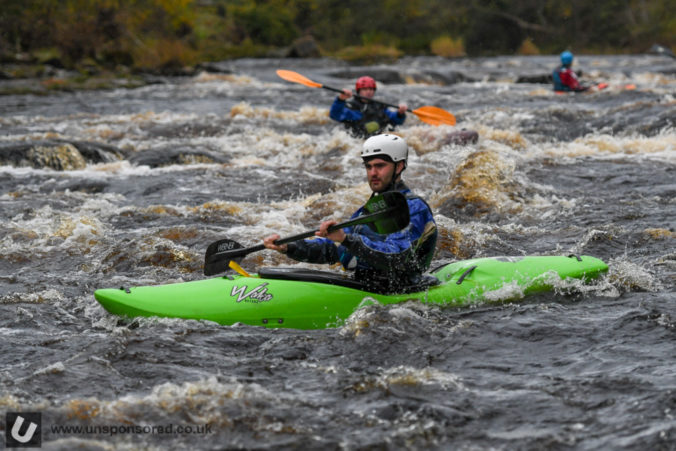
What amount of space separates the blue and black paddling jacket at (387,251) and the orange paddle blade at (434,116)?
487 cm

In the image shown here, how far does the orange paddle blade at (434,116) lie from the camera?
9.48 m

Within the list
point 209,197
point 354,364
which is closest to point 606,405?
point 354,364

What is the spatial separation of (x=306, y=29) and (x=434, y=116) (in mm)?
40264

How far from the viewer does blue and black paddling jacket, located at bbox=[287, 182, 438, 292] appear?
14.7 ft

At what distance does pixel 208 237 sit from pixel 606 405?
422 centimetres

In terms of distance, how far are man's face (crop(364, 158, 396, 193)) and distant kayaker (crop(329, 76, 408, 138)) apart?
553 centimetres

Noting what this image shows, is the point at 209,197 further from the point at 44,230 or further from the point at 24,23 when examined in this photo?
the point at 24,23

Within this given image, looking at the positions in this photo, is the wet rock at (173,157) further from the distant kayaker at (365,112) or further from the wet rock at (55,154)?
the distant kayaker at (365,112)

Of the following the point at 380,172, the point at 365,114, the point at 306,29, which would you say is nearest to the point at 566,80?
the point at 365,114

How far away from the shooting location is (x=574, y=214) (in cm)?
759

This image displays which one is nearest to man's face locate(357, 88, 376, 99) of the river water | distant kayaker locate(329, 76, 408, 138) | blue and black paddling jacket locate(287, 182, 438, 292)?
distant kayaker locate(329, 76, 408, 138)

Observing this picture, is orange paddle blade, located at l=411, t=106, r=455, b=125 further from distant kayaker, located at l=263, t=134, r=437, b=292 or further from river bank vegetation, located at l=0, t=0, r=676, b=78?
river bank vegetation, located at l=0, t=0, r=676, b=78

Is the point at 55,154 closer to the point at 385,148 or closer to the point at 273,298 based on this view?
the point at 273,298

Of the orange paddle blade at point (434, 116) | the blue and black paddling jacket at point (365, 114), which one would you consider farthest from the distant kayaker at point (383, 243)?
the blue and black paddling jacket at point (365, 114)
